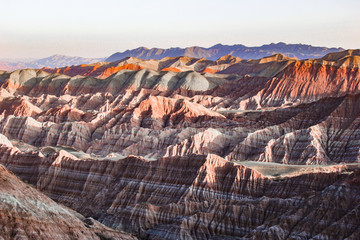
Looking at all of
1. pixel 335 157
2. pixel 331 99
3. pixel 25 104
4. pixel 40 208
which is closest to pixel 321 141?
pixel 335 157

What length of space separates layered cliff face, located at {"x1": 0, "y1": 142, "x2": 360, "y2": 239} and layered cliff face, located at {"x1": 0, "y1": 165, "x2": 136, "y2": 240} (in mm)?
8050

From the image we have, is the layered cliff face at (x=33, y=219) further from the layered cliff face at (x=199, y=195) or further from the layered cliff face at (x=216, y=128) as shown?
the layered cliff face at (x=216, y=128)

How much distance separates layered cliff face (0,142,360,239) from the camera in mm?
46906

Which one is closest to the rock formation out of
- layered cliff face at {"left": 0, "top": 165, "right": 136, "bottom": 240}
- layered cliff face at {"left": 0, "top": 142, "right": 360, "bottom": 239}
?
layered cliff face at {"left": 0, "top": 142, "right": 360, "bottom": 239}

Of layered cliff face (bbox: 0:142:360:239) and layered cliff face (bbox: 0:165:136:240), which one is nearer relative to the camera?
layered cliff face (bbox: 0:165:136:240)

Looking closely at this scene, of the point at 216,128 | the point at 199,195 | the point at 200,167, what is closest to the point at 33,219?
the point at 199,195

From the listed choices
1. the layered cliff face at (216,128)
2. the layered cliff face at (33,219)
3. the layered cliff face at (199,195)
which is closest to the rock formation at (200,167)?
the layered cliff face at (199,195)

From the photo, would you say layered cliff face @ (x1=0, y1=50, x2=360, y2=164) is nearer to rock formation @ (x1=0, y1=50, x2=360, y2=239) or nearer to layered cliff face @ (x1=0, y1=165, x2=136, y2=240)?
rock formation @ (x1=0, y1=50, x2=360, y2=239)

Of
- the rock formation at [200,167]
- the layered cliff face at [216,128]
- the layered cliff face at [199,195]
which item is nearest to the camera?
the layered cliff face at [199,195]

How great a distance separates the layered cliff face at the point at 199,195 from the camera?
46906 millimetres

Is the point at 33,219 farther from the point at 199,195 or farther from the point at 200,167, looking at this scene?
the point at 200,167

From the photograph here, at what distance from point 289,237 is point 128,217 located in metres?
17.8

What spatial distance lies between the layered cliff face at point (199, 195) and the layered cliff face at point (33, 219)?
8050mm

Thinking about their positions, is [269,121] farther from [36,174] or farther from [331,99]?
[36,174]
